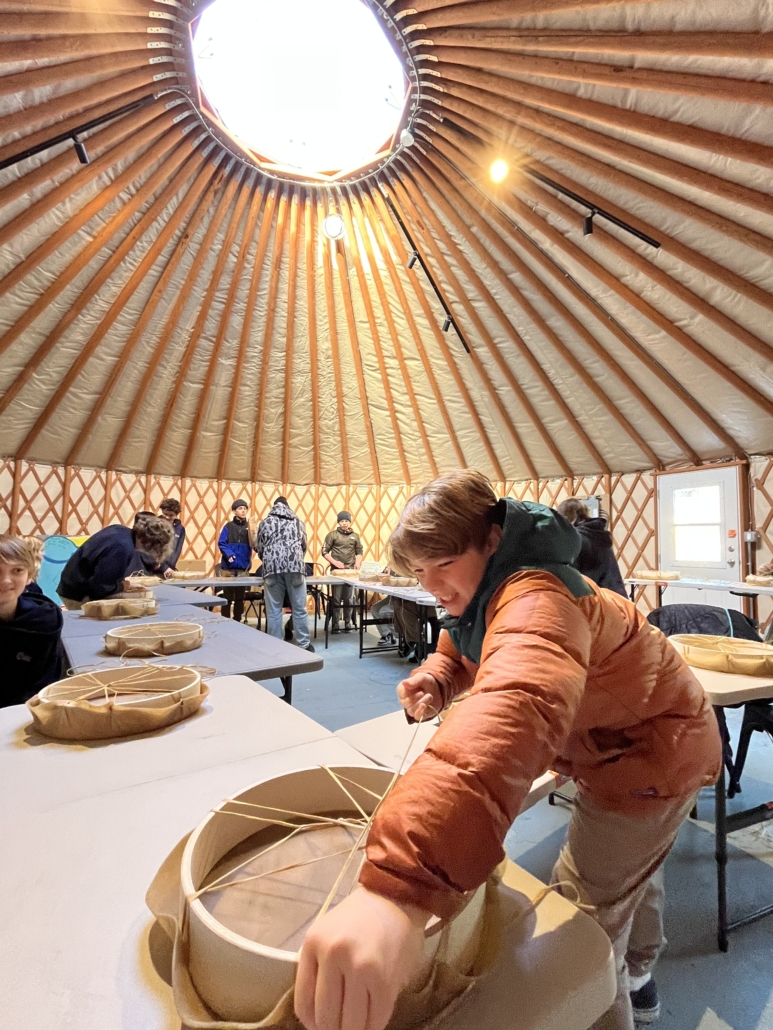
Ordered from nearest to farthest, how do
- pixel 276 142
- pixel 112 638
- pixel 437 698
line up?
pixel 437 698, pixel 112 638, pixel 276 142

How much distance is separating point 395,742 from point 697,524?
6.87 meters

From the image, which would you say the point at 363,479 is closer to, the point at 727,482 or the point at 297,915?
the point at 727,482

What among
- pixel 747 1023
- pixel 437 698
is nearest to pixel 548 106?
pixel 437 698

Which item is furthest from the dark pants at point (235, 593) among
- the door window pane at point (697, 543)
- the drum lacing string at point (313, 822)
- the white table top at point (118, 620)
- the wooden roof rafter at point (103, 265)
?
the door window pane at point (697, 543)

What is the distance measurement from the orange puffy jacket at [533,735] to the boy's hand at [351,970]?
34 millimetres

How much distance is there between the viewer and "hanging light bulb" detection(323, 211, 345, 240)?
17.7 feet

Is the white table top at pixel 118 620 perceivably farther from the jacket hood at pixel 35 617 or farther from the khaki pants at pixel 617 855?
the khaki pants at pixel 617 855

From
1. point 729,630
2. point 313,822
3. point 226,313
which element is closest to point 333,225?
point 226,313

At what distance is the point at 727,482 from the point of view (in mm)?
6422

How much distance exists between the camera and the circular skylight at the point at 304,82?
471 centimetres

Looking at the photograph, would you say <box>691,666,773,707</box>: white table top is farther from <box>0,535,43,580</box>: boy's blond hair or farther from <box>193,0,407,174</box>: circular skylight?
<box>193,0,407,174</box>: circular skylight

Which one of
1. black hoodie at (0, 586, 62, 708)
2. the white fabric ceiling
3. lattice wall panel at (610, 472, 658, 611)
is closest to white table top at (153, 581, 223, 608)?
black hoodie at (0, 586, 62, 708)

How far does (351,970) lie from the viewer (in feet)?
1.23

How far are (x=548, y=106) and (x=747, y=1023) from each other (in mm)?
4552
